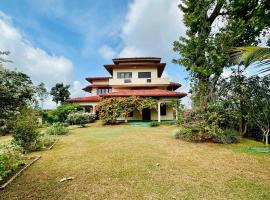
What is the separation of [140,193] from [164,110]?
20658 millimetres

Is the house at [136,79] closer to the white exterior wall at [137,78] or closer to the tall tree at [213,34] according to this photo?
the white exterior wall at [137,78]

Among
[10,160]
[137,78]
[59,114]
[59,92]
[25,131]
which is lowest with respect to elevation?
[10,160]

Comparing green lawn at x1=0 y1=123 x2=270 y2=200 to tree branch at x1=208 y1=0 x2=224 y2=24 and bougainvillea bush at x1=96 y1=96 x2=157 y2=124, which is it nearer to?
tree branch at x1=208 y1=0 x2=224 y2=24

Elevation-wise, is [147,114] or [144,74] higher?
[144,74]

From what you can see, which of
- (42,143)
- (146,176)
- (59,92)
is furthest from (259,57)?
(59,92)

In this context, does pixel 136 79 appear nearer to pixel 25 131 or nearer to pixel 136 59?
pixel 136 59

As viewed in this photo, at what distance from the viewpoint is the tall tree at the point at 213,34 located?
34.3 feet

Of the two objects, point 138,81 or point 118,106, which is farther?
point 138,81

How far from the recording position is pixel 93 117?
2305cm

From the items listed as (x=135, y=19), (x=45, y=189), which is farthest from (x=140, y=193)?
(x=135, y=19)

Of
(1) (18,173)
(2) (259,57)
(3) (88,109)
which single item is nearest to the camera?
(2) (259,57)

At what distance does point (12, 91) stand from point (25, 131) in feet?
17.6

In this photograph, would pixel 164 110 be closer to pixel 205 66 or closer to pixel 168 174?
pixel 205 66

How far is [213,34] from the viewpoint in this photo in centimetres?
1112
